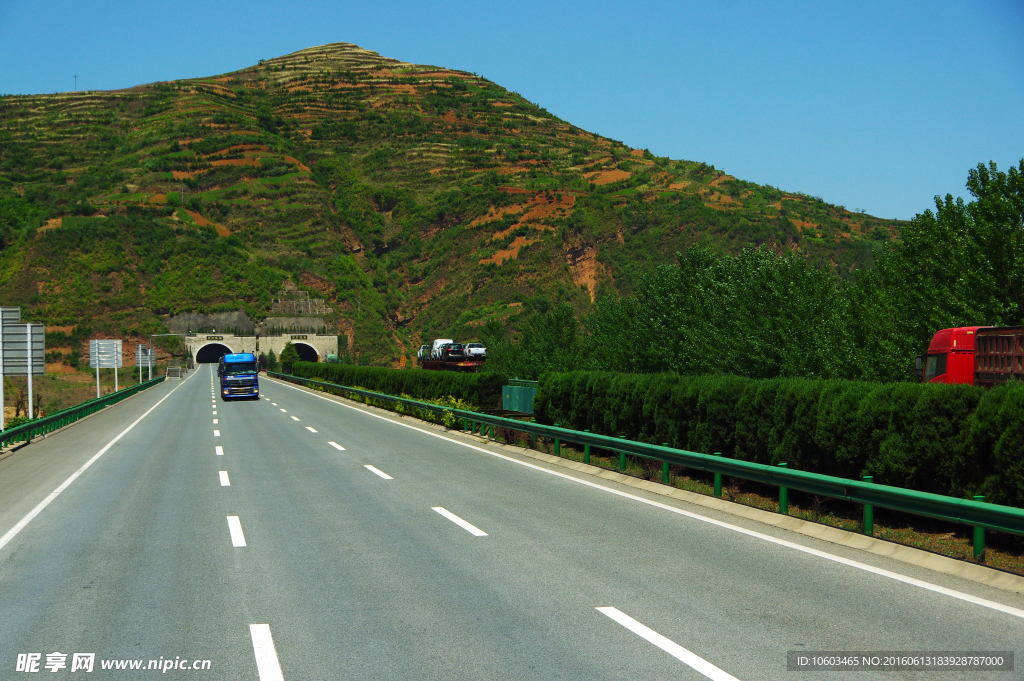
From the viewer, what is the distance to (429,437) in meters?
23.3

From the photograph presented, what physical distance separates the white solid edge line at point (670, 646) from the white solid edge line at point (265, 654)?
2425 millimetres

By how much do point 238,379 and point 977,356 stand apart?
39563 mm

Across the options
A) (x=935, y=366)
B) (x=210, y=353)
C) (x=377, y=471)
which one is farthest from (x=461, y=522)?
(x=210, y=353)

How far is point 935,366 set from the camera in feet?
65.4

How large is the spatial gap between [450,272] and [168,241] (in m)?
55.6

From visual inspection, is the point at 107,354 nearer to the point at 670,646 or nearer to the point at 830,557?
the point at 830,557

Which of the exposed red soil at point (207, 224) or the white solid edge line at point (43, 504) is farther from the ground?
the exposed red soil at point (207, 224)

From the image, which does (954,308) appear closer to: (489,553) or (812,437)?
(812,437)

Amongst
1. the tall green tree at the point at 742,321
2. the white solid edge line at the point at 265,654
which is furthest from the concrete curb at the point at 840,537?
the tall green tree at the point at 742,321

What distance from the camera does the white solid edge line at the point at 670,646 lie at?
16.2ft

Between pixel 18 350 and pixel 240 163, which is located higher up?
pixel 240 163

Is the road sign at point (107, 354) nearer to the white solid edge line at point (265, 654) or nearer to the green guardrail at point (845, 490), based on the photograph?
the green guardrail at point (845, 490)

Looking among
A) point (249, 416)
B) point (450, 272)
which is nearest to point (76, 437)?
point (249, 416)

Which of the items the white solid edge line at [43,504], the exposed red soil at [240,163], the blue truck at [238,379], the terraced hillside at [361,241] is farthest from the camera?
the exposed red soil at [240,163]
